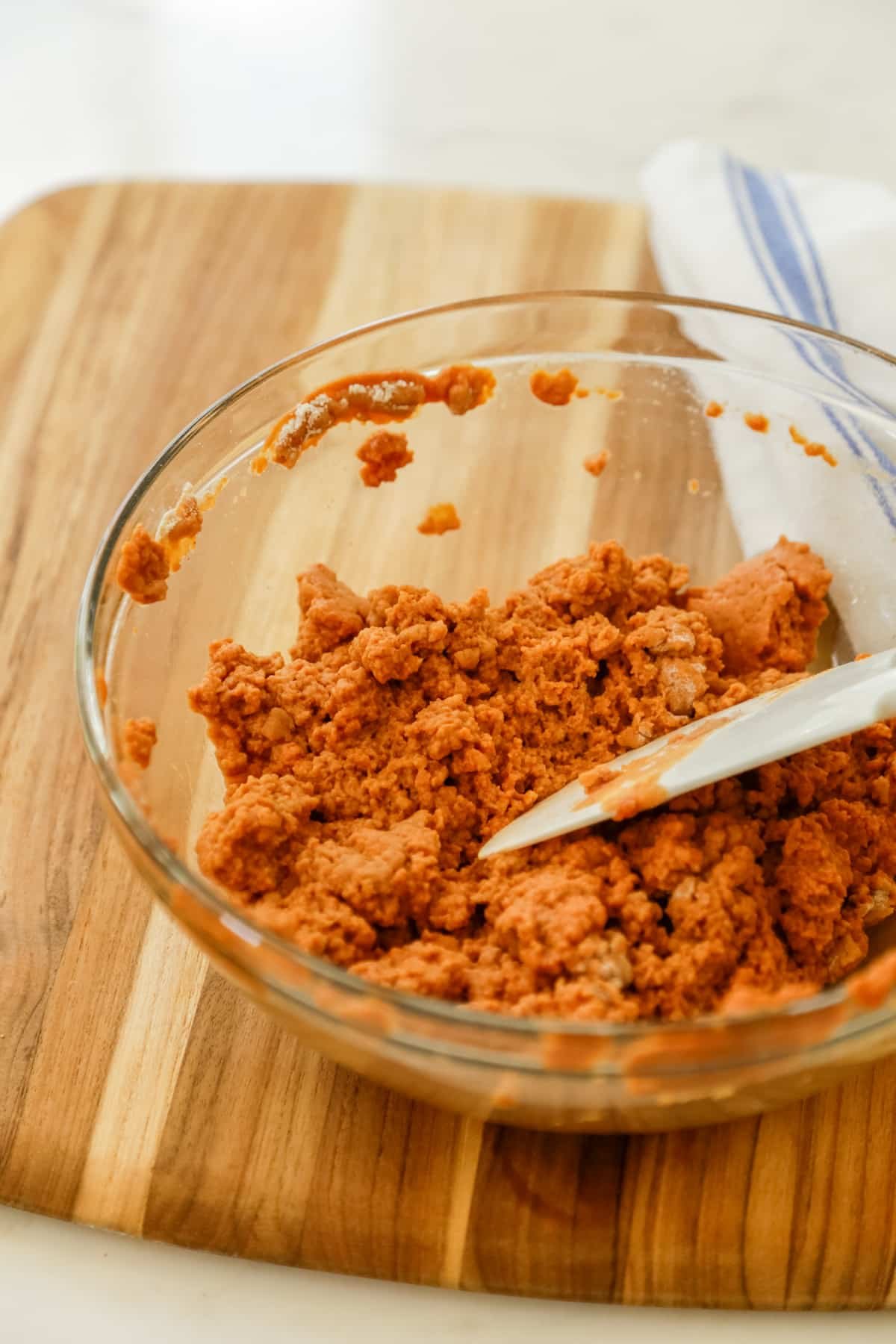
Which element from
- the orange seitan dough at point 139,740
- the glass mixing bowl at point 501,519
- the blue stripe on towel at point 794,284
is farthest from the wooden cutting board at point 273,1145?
the blue stripe on towel at point 794,284

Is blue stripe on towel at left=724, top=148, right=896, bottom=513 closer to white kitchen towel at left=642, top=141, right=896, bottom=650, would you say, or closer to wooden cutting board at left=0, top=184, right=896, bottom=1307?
white kitchen towel at left=642, top=141, right=896, bottom=650

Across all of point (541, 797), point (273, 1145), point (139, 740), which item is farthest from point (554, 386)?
point (273, 1145)

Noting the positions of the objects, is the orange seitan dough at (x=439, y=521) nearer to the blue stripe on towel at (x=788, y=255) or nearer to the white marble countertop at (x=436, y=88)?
the blue stripe on towel at (x=788, y=255)

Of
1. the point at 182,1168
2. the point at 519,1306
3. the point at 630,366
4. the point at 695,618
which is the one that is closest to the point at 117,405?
the point at 630,366

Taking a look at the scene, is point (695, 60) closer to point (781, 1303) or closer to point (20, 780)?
point (20, 780)

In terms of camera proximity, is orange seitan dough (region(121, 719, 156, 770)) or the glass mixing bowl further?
orange seitan dough (region(121, 719, 156, 770))

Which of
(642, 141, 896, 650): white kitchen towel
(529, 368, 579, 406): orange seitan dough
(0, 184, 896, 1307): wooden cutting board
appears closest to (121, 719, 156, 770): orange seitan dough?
(0, 184, 896, 1307): wooden cutting board
